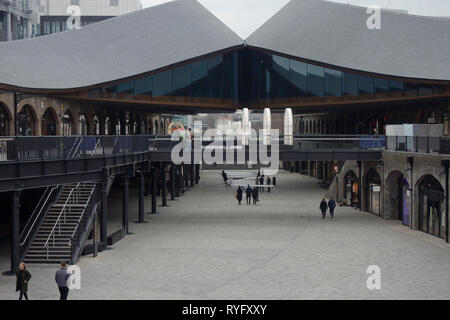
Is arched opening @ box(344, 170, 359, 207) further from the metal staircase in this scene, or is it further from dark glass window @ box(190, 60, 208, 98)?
the metal staircase

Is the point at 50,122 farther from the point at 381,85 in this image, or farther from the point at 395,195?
the point at 381,85

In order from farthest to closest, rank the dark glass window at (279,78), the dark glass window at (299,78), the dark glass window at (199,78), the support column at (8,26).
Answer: the support column at (8,26), the dark glass window at (279,78), the dark glass window at (199,78), the dark glass window at (299,78)

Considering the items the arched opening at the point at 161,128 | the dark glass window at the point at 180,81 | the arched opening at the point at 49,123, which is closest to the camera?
the arched opening at the point at 49,123

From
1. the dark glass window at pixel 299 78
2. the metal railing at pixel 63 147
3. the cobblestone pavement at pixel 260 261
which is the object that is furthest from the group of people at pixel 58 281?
the dark glass window at pixel 299 78

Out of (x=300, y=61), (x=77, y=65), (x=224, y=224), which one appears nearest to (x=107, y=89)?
(x=77, y=65)

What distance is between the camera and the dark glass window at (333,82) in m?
60.9

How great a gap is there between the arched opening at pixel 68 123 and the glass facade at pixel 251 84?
2750 mm

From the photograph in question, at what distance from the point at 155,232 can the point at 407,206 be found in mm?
15234

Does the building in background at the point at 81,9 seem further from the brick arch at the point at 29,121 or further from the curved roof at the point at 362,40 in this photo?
the brick arch at the point at 29,121

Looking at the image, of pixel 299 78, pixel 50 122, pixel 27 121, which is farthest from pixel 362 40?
pixel 27 121

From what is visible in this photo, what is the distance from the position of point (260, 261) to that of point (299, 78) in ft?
128

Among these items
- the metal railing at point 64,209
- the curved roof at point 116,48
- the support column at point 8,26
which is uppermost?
the support column at point 8,26

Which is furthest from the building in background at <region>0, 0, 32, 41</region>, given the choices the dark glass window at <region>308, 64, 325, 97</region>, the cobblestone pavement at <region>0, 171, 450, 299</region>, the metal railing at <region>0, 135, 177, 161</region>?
the metal railing at <region>0, 135, 177, 161</region>

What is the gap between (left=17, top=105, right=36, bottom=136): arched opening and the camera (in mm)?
48375
